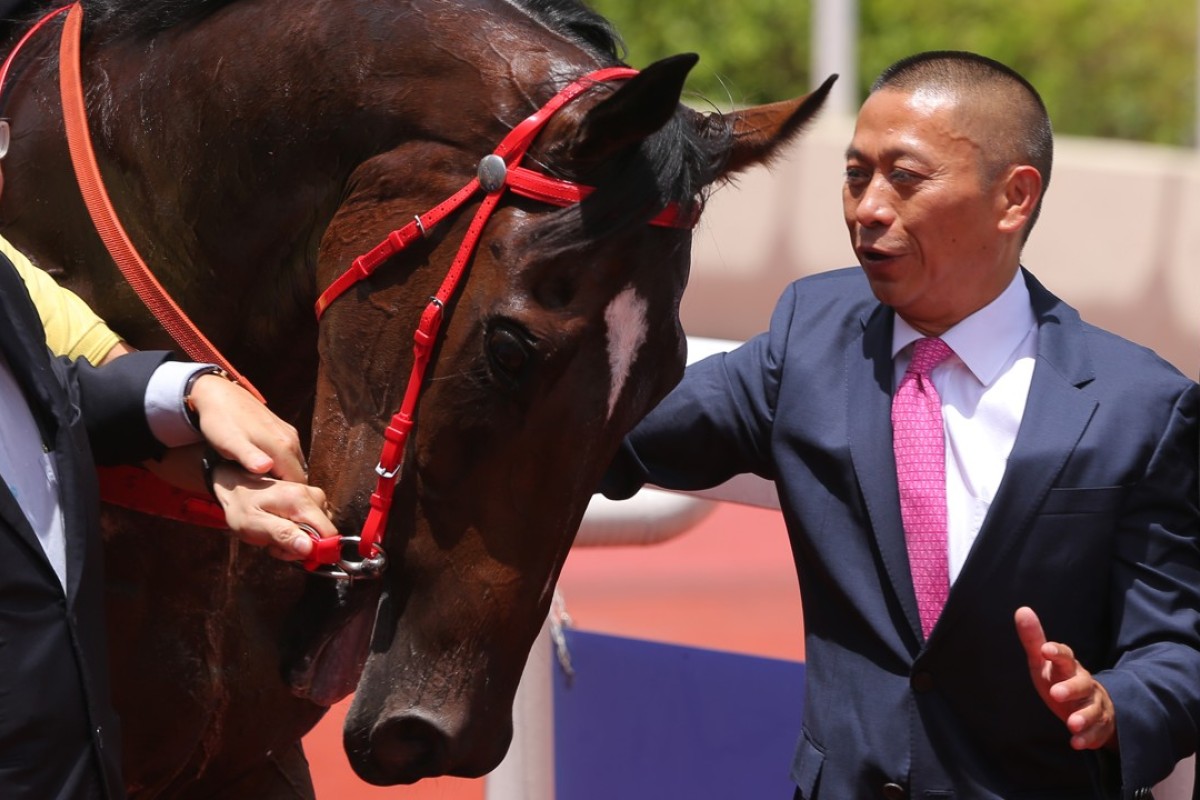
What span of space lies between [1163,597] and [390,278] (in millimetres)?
1217

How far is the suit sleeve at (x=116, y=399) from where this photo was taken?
2.41 m

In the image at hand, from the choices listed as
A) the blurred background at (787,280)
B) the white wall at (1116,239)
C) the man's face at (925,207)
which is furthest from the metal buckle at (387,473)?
the white wall at (1116,239)

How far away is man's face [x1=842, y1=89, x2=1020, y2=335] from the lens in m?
2.64

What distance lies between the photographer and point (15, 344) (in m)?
2.19

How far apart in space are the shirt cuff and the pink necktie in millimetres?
1052

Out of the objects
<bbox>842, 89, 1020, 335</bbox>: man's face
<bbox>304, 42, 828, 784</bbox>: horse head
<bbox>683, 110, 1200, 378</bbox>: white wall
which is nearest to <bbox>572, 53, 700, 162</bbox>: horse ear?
<bbox>304, 42, 828, 784</bbox>: horse head

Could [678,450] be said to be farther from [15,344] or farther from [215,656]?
[15,344]

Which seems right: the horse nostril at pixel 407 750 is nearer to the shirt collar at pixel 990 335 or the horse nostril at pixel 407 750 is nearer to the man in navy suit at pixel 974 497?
the man in navy suit at pixel 974 497

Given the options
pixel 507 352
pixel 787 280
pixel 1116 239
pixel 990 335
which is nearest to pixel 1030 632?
pixel 990 335

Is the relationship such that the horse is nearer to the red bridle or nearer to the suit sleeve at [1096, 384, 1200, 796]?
the red bridle

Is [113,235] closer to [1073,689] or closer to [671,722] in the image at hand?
[1073,689]

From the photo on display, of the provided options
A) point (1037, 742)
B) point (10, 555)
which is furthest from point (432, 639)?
point (1037, 742)

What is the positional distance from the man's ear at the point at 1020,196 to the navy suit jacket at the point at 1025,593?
162 millimetres

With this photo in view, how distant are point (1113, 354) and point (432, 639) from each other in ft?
3.74
